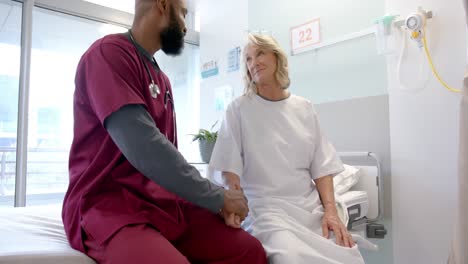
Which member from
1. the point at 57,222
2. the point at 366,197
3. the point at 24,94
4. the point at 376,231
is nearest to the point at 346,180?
the point at 366,197

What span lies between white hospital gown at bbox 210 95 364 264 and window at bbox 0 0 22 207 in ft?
6.75

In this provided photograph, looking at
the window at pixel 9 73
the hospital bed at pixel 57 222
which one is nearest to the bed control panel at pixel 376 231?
the hospital bed at pixel 57 222

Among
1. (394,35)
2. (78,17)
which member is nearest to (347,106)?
(394,35)

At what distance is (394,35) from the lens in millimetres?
1717

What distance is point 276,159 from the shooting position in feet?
4.33

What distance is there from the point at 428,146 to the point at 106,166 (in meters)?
1.45

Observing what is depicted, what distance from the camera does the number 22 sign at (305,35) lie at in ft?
7.09

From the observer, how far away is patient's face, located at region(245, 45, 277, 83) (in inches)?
56.7

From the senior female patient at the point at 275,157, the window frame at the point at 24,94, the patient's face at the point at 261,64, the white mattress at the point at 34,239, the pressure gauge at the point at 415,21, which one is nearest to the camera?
the white mattress at the point at 34,239

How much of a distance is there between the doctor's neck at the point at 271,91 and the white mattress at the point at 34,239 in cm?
92

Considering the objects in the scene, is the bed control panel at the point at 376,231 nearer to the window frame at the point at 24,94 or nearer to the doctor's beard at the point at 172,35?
the doctor's beard at the point at 172,35

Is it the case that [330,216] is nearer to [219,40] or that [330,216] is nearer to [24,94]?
[219,40]

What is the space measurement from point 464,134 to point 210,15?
2501mm

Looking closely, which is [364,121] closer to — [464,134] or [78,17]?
[464,134]
